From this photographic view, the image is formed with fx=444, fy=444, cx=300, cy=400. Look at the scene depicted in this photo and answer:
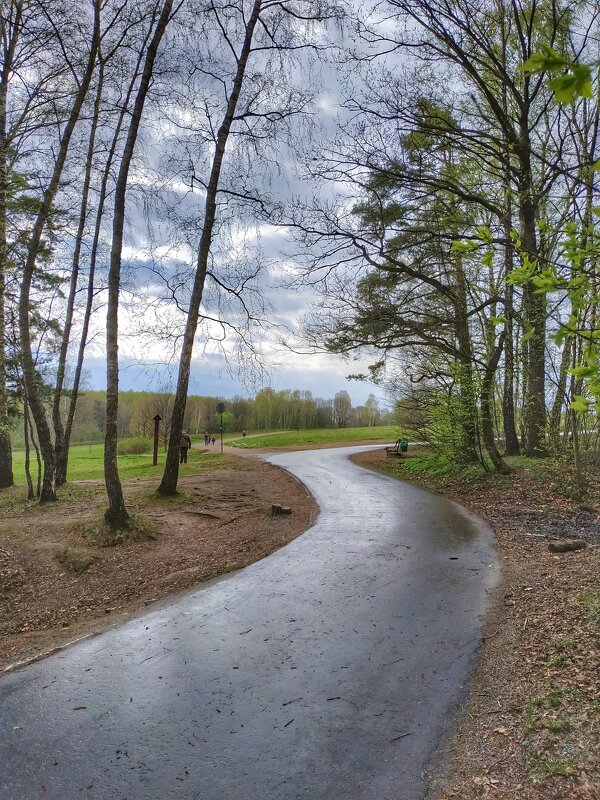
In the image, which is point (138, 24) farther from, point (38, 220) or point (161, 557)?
point (161, 557)

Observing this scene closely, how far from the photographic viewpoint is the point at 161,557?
6520mm

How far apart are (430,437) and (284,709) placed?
1278 centimetres

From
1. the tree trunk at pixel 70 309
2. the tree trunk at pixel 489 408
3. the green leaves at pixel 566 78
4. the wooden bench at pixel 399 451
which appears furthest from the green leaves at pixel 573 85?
the wooden bench at pixel 399 451

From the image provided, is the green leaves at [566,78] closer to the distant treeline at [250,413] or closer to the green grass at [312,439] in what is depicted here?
the green grass at [312,439]

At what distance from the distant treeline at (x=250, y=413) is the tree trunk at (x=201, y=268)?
31119 mm

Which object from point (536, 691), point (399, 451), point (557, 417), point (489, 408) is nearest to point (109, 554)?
point (536, 691)

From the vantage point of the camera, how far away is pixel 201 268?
1027 cm

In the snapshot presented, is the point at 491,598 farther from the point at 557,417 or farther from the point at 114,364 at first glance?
the point at 557,417

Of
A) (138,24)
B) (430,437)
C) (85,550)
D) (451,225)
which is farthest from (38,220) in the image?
(430,437)

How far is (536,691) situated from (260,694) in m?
1.93

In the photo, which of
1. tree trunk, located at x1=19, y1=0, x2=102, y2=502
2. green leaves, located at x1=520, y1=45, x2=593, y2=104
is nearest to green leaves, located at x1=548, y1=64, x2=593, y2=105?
green leaves, located at x1=520, y1=45, x2=593, y2=104

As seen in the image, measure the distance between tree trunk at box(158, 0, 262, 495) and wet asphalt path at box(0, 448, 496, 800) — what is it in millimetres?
4902

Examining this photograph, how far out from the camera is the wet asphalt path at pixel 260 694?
97.7 inches

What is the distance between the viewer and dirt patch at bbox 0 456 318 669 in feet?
15.5
